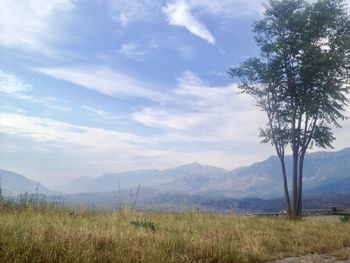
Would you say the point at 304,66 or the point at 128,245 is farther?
the point at 304,66

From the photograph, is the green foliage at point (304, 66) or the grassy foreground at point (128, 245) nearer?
the grassy foreground at point (128, 245)

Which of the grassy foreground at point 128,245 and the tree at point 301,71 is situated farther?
the tree at point 301,71

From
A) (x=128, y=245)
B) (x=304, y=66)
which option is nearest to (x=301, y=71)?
(x=304, y=66)

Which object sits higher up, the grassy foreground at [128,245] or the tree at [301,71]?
the tree at [301,71]

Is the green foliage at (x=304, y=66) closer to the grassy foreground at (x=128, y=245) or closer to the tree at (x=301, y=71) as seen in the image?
the tree at (x=301, y=71)

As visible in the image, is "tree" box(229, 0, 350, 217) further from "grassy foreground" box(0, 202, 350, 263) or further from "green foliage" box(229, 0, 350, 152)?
"grassy foreground" box(0, 202, 350, 263)

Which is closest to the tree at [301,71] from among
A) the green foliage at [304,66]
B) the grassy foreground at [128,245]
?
the green foliage at [304,66]

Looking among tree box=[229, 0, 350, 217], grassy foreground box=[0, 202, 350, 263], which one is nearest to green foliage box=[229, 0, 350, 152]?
tree box=[229, 0, 350, 217]

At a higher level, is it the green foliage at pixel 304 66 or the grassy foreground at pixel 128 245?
the green foliage at pixel 304 66

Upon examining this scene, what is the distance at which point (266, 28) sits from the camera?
3067cm

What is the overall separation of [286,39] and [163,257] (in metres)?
25.1

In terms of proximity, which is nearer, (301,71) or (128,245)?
(128,245)

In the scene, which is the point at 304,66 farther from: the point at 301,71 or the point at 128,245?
the point at 128,245

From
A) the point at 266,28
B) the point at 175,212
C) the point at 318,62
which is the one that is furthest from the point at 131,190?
the point at 266,28
